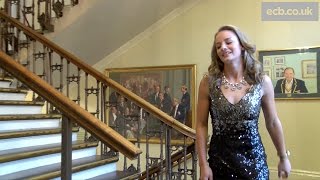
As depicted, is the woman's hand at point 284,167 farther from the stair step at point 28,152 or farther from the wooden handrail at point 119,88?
the stair step at point 28,152

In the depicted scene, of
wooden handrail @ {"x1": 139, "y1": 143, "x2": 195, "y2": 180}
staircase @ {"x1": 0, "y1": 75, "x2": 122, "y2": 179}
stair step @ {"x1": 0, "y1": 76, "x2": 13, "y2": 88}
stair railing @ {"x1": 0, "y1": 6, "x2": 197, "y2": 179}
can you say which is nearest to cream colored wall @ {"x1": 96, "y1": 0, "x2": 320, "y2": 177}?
stair railing @ {"x1": 0, "y1": 6, "x2": 197, "y2": 179}

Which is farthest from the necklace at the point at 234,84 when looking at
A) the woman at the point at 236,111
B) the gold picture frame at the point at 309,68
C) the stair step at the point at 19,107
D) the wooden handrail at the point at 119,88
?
the gold picture frame at the point at 309,68

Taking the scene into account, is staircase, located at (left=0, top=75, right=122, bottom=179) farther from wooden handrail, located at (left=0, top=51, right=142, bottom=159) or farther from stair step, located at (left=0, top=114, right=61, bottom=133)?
wooden handrail, located at (left=0, top=51, right=142, bottom=159)

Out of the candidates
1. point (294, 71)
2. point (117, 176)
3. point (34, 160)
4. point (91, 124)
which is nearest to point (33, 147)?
point (34, 160)

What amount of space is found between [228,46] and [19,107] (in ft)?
8.33

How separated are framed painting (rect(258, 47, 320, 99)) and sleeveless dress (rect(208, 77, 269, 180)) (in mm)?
3062

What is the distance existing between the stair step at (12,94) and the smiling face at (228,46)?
2.65 meters

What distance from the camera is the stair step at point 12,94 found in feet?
11.8

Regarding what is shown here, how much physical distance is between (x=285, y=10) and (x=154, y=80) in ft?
6.82

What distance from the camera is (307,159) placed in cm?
456

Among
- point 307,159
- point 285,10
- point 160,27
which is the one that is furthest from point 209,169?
point 160,27

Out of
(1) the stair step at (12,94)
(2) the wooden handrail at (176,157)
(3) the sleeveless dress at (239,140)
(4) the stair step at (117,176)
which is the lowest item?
(4) the stair step at (117,176)

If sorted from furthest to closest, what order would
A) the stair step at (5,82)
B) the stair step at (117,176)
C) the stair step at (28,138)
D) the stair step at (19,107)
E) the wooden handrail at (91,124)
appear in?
the stair step at (5,82) → the stair step at (19,107) → the stair step at (117,176) → the stair step at (28,138) → the wooden handrail at (91,124)

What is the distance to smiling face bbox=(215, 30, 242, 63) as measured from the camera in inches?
61.6
